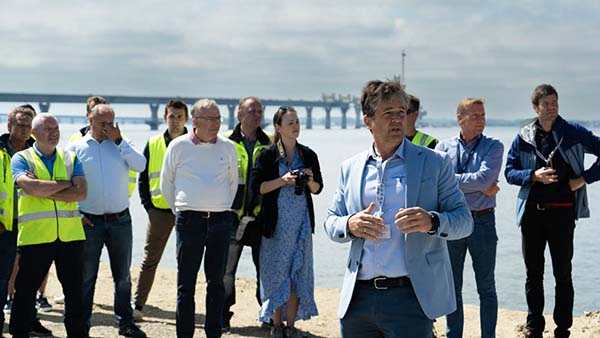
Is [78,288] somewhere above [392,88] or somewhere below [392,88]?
below

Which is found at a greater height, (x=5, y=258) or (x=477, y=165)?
(x=477, y=165)

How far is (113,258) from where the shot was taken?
18.6 feet

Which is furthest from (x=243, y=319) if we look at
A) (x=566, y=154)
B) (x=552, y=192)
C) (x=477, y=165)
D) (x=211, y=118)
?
(x=566, y=154)

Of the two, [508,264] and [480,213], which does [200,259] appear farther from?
[508,264]

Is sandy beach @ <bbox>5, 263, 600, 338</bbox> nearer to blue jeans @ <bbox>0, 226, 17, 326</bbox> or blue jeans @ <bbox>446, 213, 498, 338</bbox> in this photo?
blue jeans @ <bbox>0, 226, 17, 326</bbox>

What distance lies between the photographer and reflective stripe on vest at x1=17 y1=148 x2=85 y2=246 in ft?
16.0

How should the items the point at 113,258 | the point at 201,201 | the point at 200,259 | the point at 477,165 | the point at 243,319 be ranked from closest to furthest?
the point at 477,165 → the point at 201,201 → the point at 200,259 → the point at 113,258 → the point at 243,319

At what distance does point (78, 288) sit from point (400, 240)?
2.96 meters

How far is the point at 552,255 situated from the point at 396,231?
9.77 ft

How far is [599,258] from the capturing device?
10.5 metres

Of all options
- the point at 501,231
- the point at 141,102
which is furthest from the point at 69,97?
the point at 501,231

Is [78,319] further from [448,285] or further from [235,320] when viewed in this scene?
[448,285]

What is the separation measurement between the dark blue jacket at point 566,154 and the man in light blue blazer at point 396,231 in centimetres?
264

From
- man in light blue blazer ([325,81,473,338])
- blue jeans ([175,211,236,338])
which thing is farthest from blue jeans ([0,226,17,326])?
man in light blue blazer ([325,81,473,338])
